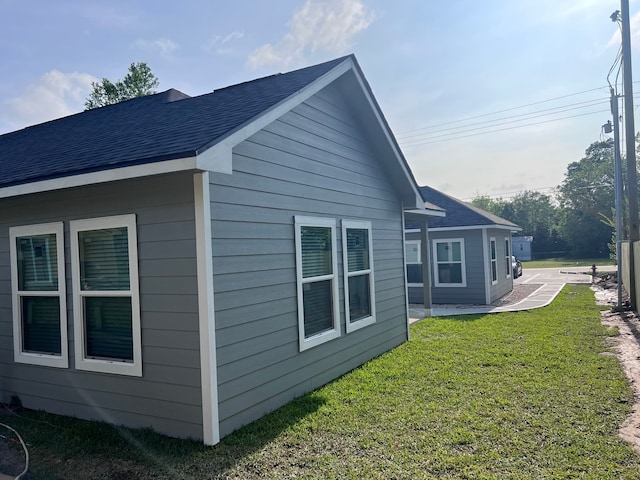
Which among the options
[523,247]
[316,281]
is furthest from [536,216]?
[316,281]

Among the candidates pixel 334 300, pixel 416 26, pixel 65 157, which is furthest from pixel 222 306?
pixel 416 26

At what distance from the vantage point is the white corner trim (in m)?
3.86

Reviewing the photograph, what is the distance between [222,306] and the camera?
4.07 metres

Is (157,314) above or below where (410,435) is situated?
above

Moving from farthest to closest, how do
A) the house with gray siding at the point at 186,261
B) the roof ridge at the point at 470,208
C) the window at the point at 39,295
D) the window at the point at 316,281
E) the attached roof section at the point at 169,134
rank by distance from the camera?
1. the roof ridge at the point at 470,208
2. the window at the point at 316,281
3. the window at the point at 39,295
4. the house with gray siding at the point at 186,261
5. the attached roof section at the point at 169,134

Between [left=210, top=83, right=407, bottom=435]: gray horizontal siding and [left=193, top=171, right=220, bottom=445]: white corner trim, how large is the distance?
0.10 m

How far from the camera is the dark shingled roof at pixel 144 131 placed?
3.98m

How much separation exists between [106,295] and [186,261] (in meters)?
1.09

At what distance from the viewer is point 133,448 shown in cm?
383

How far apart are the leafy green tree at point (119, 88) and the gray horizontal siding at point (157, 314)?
82.9 feet

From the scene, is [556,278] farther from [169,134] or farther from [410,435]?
[169,134]

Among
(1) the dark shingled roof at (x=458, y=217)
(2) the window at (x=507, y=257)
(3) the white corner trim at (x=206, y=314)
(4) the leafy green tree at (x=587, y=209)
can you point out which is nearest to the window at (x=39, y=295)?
(3) the white corner trim at (x=206, y=314)

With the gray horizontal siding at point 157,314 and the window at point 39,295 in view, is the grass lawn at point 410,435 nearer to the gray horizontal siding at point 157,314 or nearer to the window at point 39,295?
the gray horizontal siding at point 157,314

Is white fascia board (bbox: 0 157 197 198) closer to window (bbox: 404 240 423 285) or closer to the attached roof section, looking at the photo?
the attached roof section
